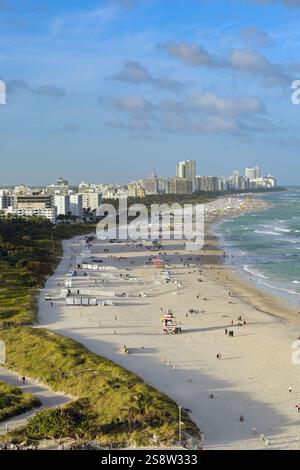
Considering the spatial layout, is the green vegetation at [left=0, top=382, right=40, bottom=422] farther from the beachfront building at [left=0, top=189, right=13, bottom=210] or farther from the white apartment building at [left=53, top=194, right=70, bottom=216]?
the beachfront building at [left=0, top=189, right=13, bottom=210]

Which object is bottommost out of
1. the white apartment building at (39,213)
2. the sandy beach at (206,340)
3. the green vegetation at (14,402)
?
the sandy beach at (206,340)

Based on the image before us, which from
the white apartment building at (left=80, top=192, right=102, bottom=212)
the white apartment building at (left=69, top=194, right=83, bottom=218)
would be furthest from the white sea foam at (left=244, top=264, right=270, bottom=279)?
the white apartment building at (left=80, top=192, right=102, bottom=212)

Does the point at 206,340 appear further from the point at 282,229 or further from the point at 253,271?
the point at 282,229

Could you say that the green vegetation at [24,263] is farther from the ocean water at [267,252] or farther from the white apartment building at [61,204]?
the white apartment building at [61,204]

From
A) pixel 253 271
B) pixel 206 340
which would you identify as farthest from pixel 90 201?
pixel 206 340

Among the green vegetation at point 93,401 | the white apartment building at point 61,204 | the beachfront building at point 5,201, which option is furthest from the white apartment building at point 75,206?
the green vegetation at point 93,401
